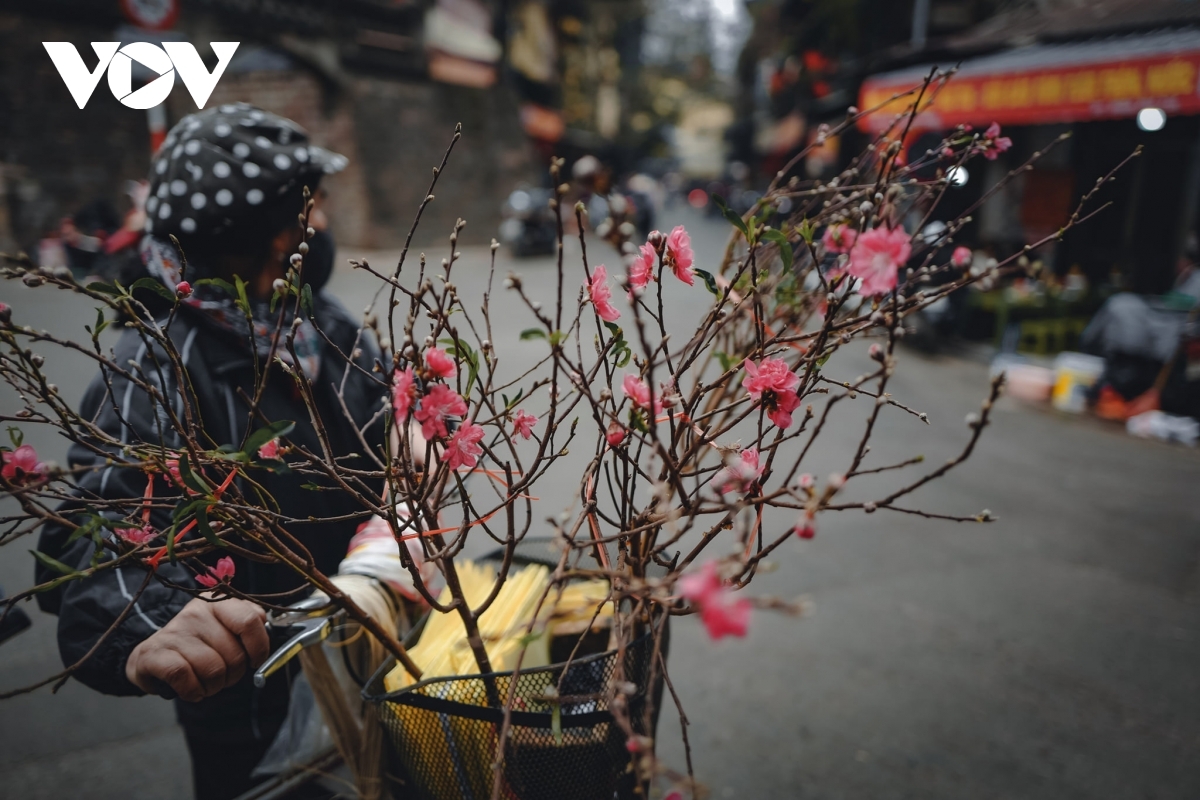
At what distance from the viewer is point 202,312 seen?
1.59 m

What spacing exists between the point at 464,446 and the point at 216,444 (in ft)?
1.62

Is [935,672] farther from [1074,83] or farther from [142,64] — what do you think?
[1074,83]

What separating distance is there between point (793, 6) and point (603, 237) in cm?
2648

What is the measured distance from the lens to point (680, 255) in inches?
44.1

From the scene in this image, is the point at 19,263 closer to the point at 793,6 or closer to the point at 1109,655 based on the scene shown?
the point at 1109,655

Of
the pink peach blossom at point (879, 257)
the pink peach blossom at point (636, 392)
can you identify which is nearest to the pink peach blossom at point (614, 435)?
the pink peach blossom at point (636, 392)

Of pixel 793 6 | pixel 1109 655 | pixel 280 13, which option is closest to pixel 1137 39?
pixel 1109 655

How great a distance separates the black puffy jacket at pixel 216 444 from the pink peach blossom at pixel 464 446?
246 mm

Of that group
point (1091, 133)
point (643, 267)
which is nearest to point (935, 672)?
point (643, 267)

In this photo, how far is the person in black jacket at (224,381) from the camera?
1347mm

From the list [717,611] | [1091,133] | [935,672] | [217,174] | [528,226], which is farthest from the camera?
[528,226]

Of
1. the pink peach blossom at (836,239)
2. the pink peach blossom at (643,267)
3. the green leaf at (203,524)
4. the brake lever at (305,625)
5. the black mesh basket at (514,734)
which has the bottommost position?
the black mesh basket at (514,734)

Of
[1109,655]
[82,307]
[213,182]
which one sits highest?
[213,182]

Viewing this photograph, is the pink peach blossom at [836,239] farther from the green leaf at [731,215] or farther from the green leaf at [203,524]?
the green leaf at [203,524]
